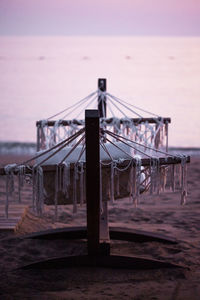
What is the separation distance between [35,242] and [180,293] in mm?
1093

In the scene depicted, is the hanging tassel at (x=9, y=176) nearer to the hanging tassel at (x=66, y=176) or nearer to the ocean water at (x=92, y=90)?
the hanging tassel at (x=66, y=176)

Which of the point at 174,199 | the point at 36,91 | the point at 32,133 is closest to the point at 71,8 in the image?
the point at 36,91

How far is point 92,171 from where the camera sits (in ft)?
8.22

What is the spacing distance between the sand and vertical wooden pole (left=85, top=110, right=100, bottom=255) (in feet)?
0.89

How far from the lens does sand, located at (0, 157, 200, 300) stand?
2.58 m

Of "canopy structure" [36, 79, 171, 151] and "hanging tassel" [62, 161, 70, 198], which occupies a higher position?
"canopy structure" [36, 79, 171, 151]

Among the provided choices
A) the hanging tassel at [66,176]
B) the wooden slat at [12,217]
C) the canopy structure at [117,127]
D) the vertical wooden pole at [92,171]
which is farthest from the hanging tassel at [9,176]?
the canopy structure at [117,127]

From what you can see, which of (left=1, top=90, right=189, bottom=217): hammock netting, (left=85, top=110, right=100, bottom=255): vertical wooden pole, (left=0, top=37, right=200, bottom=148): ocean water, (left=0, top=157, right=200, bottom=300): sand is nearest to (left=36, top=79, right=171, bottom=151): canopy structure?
(left=0, top=157, right=200, bottom=300): sand

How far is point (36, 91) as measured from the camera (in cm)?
1603

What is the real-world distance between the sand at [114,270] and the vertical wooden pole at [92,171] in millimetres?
272

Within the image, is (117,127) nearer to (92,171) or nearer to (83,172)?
(83,172)

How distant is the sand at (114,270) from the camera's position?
258 cm

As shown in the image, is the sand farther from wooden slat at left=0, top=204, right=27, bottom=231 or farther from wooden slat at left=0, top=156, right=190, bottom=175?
wooden slat at left=0, top=156, right=190, bottom=175

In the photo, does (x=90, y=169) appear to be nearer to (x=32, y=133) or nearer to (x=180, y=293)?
(x=180, y=293)
